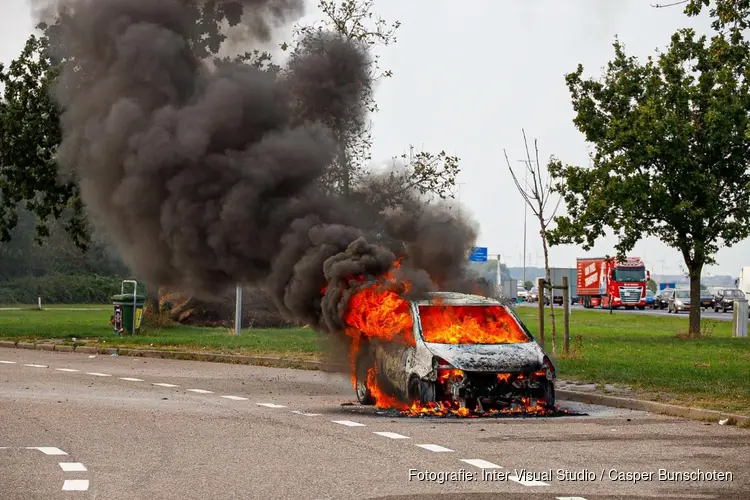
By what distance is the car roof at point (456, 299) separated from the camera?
645 inches

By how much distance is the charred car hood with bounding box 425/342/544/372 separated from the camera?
14648 mm

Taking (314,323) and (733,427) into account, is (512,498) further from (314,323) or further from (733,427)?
(314,323)

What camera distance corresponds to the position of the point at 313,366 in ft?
77.4

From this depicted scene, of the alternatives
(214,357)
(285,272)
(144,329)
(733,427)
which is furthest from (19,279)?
(733,427)

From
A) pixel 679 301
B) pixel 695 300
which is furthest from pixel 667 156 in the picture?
pixel 679 301

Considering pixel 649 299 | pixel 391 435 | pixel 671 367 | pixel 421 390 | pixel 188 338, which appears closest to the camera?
pixel 391 435

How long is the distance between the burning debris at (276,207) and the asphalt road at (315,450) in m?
0.84

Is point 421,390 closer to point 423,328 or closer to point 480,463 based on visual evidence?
point 423,328

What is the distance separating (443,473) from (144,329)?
2690cm

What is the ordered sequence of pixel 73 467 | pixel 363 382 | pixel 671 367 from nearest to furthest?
1. pixel 73 467
2. pixel 363 382
3. pixel 671 367

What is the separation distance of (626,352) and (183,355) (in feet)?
31.9

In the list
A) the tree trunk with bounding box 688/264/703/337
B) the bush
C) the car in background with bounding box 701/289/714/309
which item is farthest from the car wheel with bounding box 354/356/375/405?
the bush

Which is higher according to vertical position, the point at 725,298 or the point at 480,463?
the point at 725,298

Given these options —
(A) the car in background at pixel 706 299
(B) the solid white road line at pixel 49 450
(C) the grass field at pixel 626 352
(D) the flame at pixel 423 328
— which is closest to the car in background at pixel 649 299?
(A) the car in background at pixel 706 299
